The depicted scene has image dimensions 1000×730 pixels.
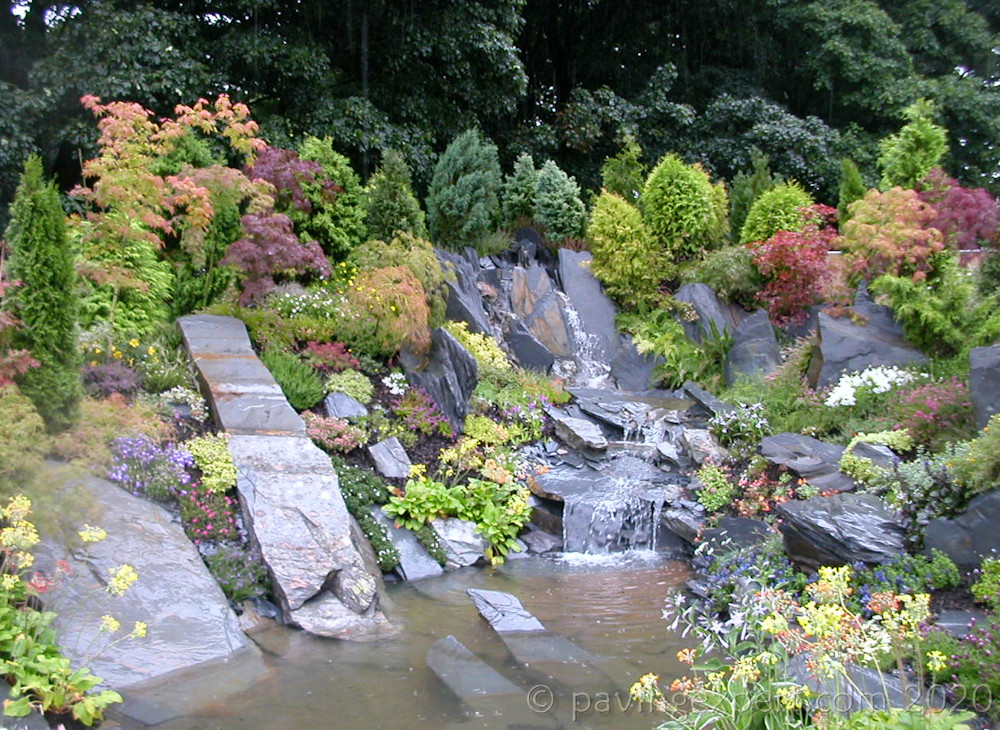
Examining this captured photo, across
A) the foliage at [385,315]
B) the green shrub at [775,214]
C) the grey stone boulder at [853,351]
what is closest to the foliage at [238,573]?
the foliage at [385,315]

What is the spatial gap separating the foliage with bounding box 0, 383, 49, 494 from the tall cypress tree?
43 centimetres

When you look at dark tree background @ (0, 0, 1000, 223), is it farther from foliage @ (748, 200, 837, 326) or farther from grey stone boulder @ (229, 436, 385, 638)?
grey stone boulder @ (229, 436, 385, 638)

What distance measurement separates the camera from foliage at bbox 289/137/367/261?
38.7 feet

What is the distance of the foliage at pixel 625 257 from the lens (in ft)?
45.6

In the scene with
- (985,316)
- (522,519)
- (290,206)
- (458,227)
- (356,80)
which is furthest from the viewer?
(356,80)

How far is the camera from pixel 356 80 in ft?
57.7

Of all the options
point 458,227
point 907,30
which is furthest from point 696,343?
point 907,30

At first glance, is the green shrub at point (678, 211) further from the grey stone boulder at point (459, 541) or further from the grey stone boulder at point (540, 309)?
the grey stone boulder at point (459, 541)

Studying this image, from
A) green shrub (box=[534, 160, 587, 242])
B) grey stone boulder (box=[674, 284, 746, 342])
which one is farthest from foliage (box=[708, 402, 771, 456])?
green shrub (box=[534, 160, 587, 242])

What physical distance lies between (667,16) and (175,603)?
22272mm

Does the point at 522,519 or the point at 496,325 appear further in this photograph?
the point at 496,325

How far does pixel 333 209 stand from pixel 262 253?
2.43 meters

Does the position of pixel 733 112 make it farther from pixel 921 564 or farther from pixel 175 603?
pixel 175 603

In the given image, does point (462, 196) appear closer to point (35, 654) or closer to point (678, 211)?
point (678, 211)
